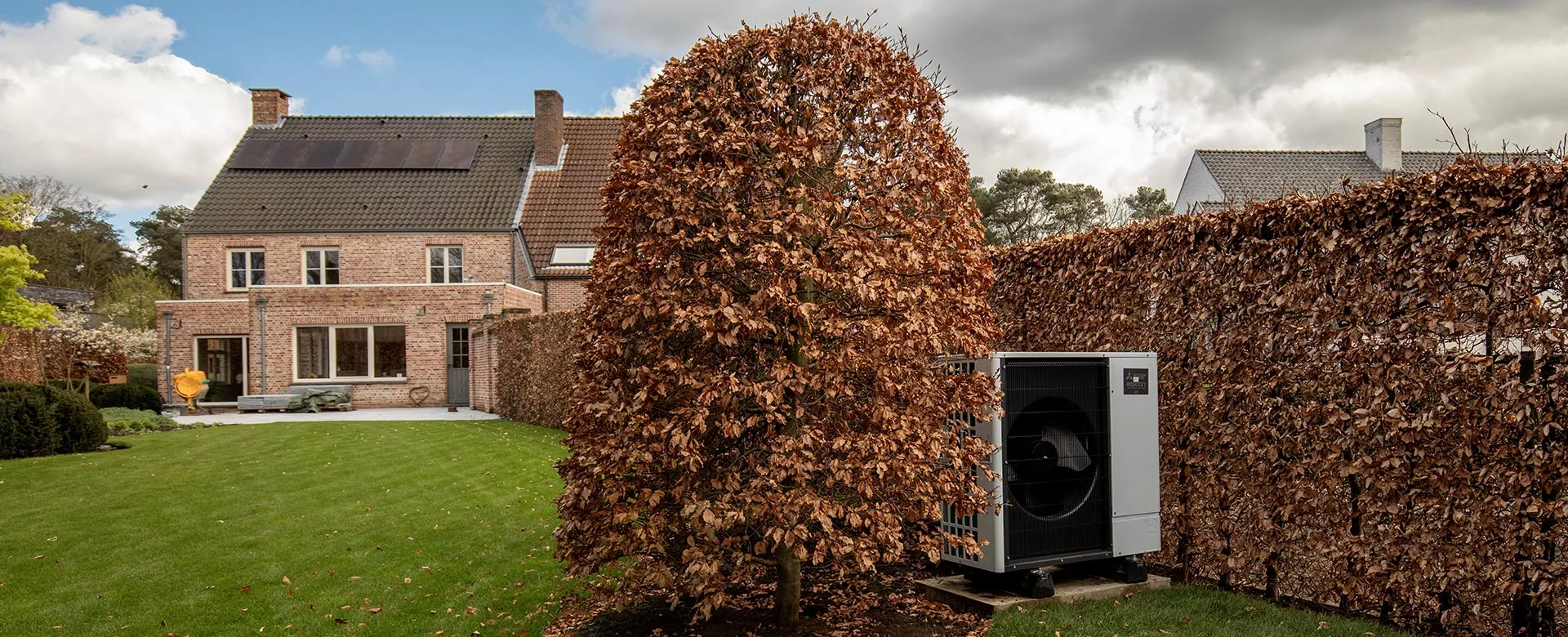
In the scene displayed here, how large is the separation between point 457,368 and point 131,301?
21.5m

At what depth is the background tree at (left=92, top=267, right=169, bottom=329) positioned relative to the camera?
3572 cm

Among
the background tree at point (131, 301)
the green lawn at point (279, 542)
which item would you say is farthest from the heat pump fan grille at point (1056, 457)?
the background tree at point (131, 301)

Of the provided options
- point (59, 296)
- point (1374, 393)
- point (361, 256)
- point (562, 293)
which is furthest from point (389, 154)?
point (1374, 393)

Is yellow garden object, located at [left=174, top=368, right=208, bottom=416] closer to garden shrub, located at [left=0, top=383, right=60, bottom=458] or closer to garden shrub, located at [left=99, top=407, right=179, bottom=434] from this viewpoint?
garden shrub, located at [left=99, top=407, right=179, bottom=434]

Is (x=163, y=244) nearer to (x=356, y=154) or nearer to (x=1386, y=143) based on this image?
(x=356, y=154)

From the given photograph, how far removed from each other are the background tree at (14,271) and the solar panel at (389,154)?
14916 mm

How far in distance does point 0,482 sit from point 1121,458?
12.6 meters

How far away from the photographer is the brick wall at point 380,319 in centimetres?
2397

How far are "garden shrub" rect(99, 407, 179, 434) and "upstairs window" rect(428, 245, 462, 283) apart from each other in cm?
875

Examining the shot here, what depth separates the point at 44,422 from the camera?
13266mm

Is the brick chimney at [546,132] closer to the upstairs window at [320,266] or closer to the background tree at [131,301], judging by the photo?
the upstairs window at [320,266]

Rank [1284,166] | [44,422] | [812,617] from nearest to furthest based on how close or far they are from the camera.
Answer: [812,617], [44,422], [1284,166]

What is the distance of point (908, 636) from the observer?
4719 millimetres

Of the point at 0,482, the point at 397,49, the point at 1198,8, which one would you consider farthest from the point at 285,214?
the point at 1198,8
